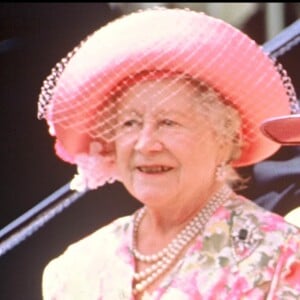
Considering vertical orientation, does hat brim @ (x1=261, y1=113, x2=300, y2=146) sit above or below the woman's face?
below

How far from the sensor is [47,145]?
4.61 feet

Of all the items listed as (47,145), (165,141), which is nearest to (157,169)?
(165,141)

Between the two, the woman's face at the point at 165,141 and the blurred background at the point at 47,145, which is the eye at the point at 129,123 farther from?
the blurred background at the point at 47,145

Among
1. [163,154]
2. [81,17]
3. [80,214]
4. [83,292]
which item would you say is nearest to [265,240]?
[163,154]

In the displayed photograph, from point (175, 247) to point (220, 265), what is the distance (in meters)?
0.08

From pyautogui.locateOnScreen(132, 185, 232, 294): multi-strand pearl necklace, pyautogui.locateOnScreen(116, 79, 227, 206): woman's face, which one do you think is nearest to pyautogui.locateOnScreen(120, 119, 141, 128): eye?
pyautogui.locateOnScreen(116, 79, 227, 206): woman's face

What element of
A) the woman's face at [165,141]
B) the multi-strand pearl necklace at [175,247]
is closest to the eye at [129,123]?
the woman's face at [165,141]

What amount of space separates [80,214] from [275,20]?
0.44 meters

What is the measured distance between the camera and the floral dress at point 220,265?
3.46 ft

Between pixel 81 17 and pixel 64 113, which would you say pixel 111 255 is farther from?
pixel 81 17

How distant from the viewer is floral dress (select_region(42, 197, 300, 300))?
105 cm

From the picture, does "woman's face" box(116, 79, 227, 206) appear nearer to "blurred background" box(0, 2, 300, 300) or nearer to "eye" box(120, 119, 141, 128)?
"eye" box(120, 119, 141, 128)

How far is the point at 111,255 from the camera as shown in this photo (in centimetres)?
119

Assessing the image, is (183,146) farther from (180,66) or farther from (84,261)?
(84,261)
